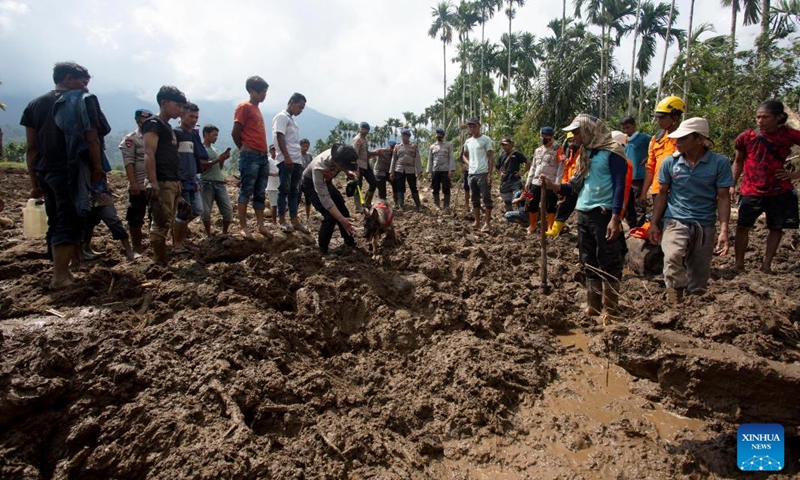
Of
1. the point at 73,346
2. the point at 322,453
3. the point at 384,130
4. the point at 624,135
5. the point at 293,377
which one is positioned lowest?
the point at 322,453

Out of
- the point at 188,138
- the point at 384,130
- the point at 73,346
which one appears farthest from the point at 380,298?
the point at 384,130

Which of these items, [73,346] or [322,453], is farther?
[73,346]

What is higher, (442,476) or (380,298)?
(380,298)

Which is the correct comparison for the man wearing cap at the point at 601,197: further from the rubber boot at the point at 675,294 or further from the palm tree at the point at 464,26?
the palm tree at the point at 464,26

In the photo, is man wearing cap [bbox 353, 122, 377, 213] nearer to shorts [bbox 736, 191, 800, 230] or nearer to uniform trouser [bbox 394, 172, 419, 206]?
uniform trouser [bbox 394, 172, 419, 206]

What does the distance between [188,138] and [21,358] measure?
3.18 m

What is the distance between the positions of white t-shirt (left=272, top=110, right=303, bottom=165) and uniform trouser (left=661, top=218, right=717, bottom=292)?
4.29 m

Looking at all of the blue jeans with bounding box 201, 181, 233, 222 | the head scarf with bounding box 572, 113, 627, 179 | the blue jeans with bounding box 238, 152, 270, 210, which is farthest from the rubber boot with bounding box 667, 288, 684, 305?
the blue jeans with bounding box 201, 181, 233, 222

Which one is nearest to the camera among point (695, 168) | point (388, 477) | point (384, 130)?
point (388, 477)

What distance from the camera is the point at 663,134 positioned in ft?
15.6

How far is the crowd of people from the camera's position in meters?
3.41

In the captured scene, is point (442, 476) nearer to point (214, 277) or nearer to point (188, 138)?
point (214, 277)

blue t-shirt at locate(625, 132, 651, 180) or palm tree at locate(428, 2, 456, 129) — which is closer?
blue t-shirt at locate(625, 132, 651, 180)

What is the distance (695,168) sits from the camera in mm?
3311
